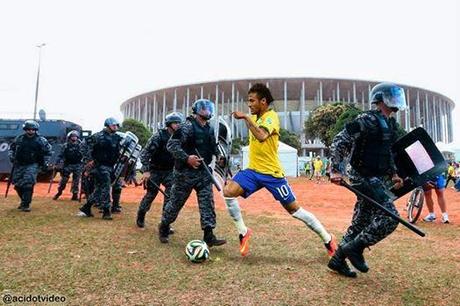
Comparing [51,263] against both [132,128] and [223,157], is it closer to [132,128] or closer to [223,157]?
[223,157]

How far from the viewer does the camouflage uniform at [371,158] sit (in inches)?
157

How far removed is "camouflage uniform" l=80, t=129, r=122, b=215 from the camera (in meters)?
8.07

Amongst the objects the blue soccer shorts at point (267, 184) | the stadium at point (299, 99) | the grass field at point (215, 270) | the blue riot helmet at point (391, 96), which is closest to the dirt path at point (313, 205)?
the grass field at point (215, 270)

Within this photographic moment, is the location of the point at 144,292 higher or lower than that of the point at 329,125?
lower

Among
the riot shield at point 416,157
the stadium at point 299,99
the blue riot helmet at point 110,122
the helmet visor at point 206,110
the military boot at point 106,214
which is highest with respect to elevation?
the stadium at point 299,99

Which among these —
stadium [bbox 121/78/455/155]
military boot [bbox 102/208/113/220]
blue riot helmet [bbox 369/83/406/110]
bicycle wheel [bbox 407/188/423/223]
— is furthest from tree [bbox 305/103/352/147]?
blue riot helmet [bbox 369/83/406/110]

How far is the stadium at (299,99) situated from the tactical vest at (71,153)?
68.5 meters

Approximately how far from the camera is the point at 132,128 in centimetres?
6144

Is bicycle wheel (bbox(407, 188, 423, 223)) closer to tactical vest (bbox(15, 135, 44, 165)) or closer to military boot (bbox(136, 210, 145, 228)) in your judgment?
military boot (bbox(136, 210, 145, 228))

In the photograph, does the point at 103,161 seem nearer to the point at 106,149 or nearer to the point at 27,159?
the point at 106,149

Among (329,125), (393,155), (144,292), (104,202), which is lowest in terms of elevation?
(144,292)

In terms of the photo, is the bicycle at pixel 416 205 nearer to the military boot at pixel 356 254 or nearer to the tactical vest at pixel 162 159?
the military boot at pixel 356 254

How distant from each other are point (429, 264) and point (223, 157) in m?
3.04

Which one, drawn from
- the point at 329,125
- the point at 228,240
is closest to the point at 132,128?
the point at 329,125
